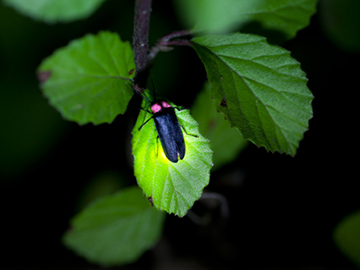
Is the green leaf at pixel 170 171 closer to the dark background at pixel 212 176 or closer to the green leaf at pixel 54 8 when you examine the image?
the green leaf at pixel 54 8

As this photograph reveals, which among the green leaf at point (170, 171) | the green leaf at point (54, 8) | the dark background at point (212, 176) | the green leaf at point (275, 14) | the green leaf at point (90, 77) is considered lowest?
the dark background at point (212, 176)

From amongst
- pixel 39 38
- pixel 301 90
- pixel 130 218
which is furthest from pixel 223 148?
pixel 39 38

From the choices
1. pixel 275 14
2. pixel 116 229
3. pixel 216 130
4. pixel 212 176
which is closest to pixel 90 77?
pixel 275 14

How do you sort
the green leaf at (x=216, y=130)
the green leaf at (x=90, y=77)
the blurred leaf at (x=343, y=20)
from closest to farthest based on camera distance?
the green leaf at (x=90, y=77) → the green leaf at (x=216, y=130) → the blurred leaf at (x=343, y=20)

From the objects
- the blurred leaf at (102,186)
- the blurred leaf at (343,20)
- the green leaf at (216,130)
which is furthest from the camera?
the blurred leaf at (102,186)

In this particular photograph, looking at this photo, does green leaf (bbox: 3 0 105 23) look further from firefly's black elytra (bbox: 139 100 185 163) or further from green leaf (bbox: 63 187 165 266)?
green leaf (bbox: 63 187 165 266)

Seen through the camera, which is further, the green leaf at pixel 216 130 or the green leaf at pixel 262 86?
the green leaf at pixel 216 130

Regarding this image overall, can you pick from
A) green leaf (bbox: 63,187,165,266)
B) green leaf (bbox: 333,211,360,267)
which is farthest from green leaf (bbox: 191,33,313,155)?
green leaf (bbox: 333,211,360,267)

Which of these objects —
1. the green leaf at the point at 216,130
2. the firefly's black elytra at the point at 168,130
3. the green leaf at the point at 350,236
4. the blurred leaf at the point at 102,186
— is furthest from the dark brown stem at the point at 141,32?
the green leaf at the point at 350,236
